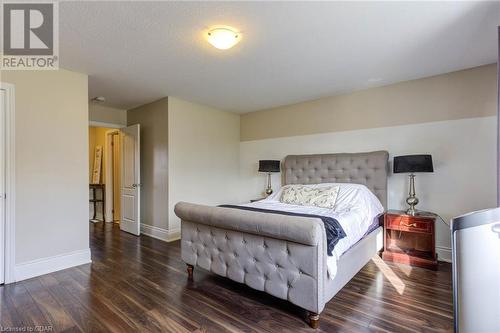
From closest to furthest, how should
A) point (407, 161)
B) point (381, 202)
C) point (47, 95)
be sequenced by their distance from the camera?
point (47, 95), point (407, 161), point (381, 202)

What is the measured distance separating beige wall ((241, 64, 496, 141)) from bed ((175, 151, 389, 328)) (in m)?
1.63

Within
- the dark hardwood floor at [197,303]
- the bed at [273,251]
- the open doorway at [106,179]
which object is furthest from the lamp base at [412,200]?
the open doorway at [106,179]

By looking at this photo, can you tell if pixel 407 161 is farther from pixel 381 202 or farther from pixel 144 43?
pixel 144 43

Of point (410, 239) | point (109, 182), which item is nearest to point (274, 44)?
point (410, 239)

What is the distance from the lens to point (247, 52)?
103 inches

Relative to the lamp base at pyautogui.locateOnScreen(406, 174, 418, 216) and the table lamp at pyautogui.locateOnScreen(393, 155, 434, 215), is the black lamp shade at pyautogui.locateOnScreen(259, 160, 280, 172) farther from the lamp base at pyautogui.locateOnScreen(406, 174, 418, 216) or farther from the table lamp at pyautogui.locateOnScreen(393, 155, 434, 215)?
the lamp base at pyautogui.locateOnScreen(406, 174, 418, 216)

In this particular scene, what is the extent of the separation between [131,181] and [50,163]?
1.69 m

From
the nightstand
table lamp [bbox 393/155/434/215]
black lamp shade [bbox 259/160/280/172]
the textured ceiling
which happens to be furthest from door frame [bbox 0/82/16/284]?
table lamp [bbox 393/155/434/215]

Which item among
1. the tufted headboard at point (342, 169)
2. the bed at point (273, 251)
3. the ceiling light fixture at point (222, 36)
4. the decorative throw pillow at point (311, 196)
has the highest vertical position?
the ceiling light fixture at point (222, 36)

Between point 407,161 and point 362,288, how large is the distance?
5.43 feet

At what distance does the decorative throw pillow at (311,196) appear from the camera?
10.6ft

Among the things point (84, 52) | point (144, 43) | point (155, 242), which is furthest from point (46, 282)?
point (144, 43)

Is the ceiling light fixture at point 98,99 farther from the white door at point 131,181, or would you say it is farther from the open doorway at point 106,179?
the open doorway at point 106,179

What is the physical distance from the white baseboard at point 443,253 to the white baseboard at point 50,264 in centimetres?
448
